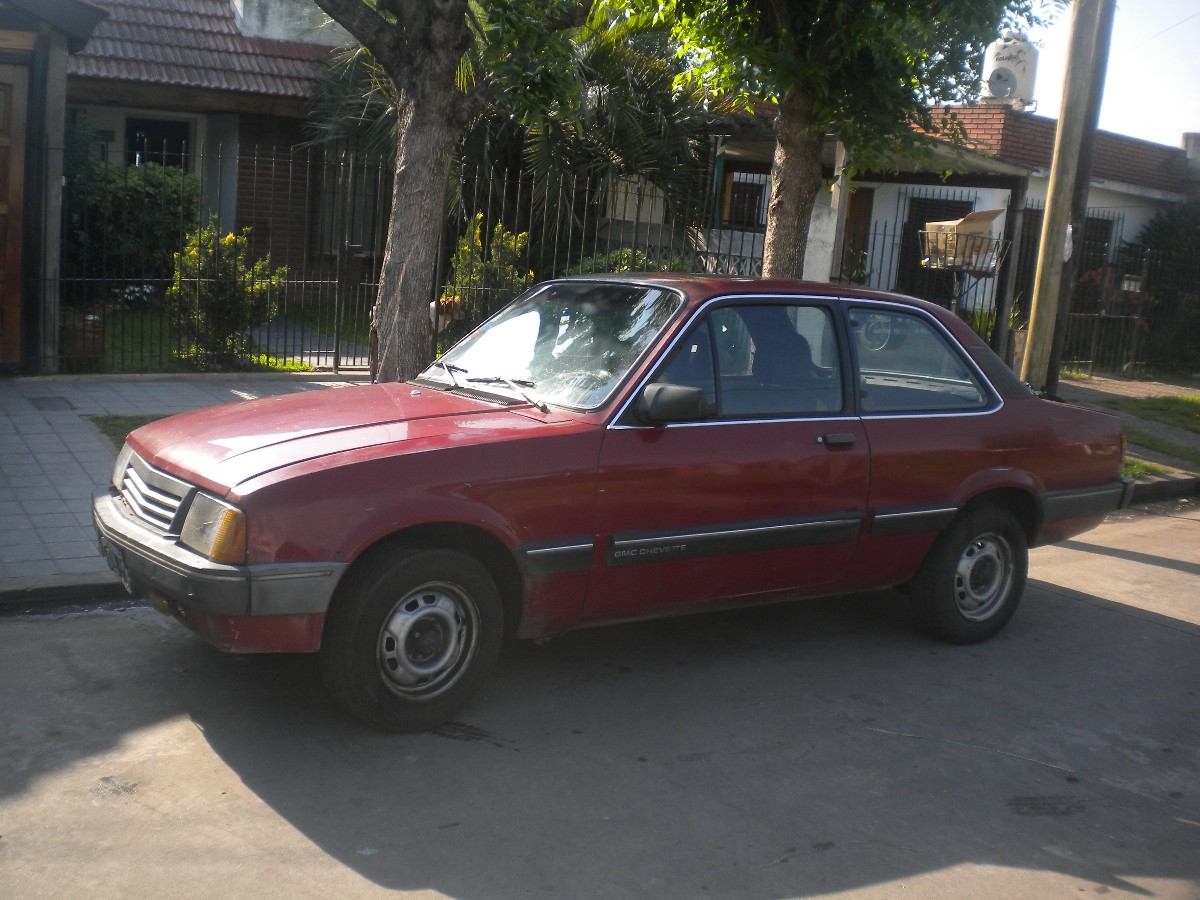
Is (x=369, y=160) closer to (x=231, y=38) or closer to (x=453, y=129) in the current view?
(x=231, y=38)

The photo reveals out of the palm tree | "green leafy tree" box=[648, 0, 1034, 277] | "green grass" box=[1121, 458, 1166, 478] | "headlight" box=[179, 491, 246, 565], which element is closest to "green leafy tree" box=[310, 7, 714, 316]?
the palm tree

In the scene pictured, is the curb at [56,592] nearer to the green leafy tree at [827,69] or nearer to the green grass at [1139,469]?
the green leafy tree at [827,69]

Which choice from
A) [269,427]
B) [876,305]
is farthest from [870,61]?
[269,427]

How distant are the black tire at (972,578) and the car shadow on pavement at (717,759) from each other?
146mm

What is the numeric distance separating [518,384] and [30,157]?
766cm

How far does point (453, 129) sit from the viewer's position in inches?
327

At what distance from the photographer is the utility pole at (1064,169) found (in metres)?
10.5

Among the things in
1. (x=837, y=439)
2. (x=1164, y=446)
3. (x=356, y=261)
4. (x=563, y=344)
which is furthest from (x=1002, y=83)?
(x=563, y=344)

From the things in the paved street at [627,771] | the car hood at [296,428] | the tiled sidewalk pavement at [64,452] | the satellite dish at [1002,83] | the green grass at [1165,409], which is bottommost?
the paved street at [627,771]

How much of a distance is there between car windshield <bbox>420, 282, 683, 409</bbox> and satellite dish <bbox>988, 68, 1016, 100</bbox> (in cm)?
1688

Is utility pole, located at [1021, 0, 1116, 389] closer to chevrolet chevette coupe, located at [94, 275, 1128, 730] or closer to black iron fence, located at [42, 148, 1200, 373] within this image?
black iron fence, located at [42, 148, 1200, 373]

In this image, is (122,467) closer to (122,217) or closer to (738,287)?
(738,287)

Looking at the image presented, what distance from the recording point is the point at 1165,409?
1518 centimetres

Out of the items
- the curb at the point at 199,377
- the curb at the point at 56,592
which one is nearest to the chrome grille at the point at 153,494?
the curb at the point at 56,592
